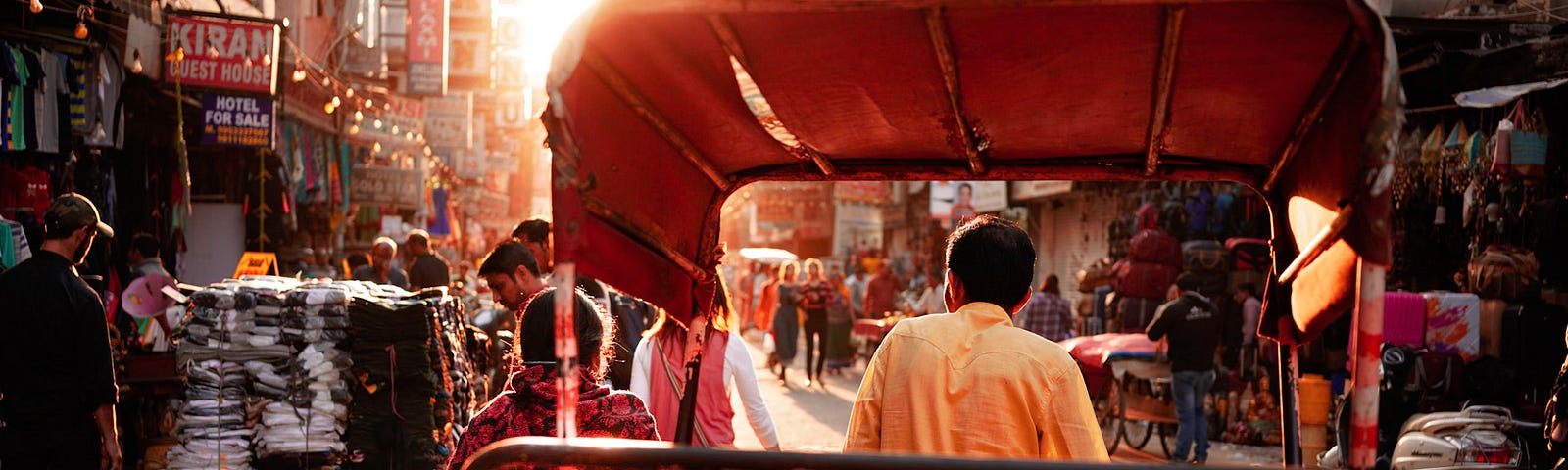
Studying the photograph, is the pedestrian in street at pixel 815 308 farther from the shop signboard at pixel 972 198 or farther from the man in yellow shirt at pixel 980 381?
the man in yellow shirt at pixel 980 381

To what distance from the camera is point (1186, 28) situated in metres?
3.01

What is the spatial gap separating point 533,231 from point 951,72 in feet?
14.0

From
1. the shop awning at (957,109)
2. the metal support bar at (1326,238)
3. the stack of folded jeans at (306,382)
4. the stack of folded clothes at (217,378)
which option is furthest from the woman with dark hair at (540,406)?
the stack of folded clothes at (217,378)

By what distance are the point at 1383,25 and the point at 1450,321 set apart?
8912 millimetres

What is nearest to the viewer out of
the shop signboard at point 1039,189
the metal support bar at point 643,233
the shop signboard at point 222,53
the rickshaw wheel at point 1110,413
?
the metal support bar at point 643,233

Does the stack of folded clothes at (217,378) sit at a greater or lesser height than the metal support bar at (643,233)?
lesser

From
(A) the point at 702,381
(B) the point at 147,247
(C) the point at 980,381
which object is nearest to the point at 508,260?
(A) the point at 702,381

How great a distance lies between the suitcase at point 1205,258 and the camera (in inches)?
546

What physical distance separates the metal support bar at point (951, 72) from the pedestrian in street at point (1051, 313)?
1156 centimetres

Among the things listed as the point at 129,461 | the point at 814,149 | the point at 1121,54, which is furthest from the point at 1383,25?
the point at 129,461

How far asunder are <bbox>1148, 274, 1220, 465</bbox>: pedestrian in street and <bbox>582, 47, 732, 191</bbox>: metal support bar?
770cm

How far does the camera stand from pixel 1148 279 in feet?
49.3

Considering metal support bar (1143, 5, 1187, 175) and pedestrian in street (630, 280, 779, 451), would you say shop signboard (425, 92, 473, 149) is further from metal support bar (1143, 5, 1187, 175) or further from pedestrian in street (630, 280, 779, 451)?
metal support bar (1143, 5, 1187, 175)

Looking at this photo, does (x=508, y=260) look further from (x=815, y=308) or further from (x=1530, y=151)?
(x=815, y=308)
